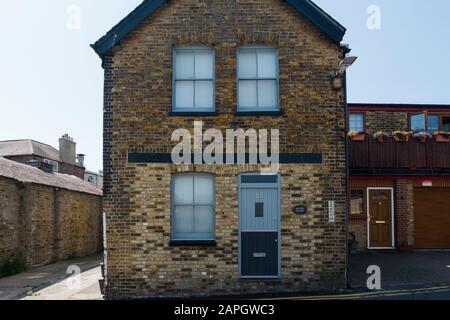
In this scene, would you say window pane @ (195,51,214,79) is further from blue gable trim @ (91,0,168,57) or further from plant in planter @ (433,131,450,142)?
plant in planter @ (433,131,450,142)

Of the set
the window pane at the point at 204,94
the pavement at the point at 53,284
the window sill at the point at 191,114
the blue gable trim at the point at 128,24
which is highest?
the blue gable trim at the point at 128,24

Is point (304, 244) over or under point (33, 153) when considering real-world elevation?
under

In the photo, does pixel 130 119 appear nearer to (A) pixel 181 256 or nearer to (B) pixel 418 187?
(A) pixel 181 256

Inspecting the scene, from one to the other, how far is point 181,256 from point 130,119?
3.67 m

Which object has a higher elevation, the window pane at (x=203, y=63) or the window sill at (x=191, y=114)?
the window pane at (x=203, y=63)

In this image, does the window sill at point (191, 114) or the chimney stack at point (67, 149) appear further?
the chimney stack at point (67, 149)

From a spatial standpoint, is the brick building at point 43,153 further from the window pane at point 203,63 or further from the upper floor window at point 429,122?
the upper floor window at point 429,122

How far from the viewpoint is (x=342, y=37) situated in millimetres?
10188

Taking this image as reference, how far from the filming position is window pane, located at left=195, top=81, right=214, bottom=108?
1037cm

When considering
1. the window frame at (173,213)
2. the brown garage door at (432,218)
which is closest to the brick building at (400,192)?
the brown garage door at (432,218)

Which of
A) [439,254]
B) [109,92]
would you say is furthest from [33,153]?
[439,254]

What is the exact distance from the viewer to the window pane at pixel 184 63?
10.4 meters

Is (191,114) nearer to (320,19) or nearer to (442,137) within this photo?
(320,19)

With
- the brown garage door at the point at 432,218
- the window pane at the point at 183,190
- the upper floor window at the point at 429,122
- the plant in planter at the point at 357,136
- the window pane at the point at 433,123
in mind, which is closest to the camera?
the window pane at the point at 183,190
